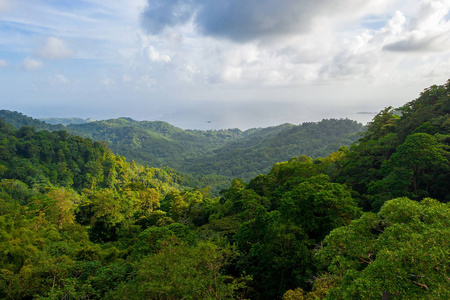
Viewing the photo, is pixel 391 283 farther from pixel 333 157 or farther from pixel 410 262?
pixel 333 157

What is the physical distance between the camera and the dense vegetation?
6.87m

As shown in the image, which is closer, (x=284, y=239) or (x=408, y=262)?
(x=408, y=262)

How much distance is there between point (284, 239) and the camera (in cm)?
1379

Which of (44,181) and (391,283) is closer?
(391,283)

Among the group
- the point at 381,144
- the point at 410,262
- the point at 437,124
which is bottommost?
the point at 410,262

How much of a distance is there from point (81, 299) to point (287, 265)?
10.8 meters

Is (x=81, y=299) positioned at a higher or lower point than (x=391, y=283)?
lower

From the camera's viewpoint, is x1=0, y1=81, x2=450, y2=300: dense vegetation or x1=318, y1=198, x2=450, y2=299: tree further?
x1=0, y1=81, x2=450, y2=300: dense vegetation

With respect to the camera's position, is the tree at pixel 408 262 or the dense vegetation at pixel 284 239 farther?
the dense vegetation at pixel 284 239

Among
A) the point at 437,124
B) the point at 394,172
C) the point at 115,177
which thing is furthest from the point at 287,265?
the point at 115,177

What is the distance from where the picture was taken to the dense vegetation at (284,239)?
6.87 meters

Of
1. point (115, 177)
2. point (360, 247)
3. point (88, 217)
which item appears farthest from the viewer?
point (115, 177)

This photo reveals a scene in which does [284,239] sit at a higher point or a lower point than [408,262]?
lower

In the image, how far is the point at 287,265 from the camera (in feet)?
44.3
